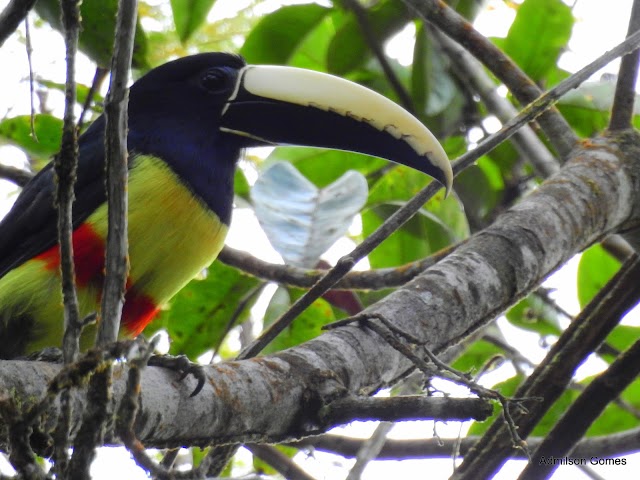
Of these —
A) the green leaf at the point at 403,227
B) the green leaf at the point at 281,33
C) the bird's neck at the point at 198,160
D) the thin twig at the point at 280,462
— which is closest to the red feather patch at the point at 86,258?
the bird's neck at the point at 198,160

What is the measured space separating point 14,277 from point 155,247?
0.38 meters

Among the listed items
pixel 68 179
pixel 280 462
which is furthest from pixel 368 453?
pixel 68 179

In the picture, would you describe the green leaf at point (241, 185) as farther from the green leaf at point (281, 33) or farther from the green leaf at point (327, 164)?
the green leaf at point (281, 33)

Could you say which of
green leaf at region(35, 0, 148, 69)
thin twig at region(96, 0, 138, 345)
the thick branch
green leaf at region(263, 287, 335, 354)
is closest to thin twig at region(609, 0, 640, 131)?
the thick branch

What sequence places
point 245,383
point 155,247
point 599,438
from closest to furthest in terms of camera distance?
point 245,383
point 155,247
point 599,438

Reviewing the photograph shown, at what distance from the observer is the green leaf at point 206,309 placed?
3059mm

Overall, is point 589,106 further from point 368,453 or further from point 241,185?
point 368,453

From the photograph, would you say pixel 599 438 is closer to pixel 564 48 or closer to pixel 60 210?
pixel 564 48

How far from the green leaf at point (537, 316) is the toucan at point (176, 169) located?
0.87 meters

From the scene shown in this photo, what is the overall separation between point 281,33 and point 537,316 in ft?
4.38

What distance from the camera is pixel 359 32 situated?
339 centimetres

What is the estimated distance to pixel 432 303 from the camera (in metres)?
2.00

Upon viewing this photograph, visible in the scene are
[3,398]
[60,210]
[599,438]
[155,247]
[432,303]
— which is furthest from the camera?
[599,438]

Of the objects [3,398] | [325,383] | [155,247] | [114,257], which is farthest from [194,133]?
[3,398]
